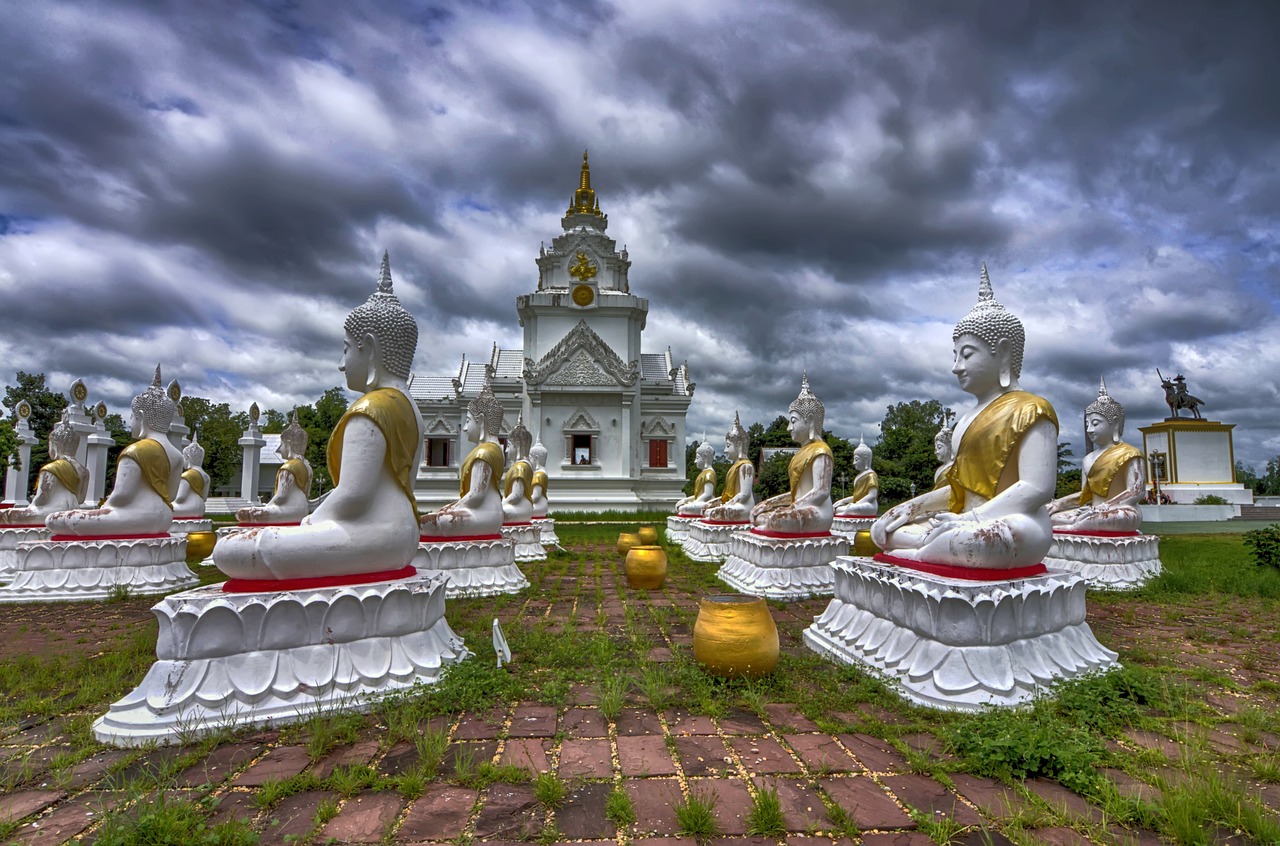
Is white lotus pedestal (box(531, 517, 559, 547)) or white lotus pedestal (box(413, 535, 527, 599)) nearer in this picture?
white lotus pedestal (box(413, 535, 527, 599))

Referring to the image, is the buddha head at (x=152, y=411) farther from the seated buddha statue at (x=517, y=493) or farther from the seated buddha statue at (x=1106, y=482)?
the seated buddha statue at (x=1106, y=482)

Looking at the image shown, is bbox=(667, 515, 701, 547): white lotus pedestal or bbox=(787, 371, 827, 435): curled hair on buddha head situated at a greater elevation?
bbox=(787, 371, 827, 435): curled hair on buddha head

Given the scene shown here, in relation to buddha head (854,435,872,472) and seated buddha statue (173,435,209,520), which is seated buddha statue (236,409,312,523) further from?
buddha head (854,435,872,472)

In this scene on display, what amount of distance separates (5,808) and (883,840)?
393 cm

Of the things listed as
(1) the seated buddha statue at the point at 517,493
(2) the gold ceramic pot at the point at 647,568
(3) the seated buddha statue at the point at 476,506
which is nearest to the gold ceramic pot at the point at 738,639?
(2) the gold ceramic pot at the point at 647,568

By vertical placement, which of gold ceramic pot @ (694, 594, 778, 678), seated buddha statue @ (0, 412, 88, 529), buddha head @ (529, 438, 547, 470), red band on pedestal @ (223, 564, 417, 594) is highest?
buddha head @ (529, 438, 547, 470)

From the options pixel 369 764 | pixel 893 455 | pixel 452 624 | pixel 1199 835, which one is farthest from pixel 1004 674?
pixel 893 455

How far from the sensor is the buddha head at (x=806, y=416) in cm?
914

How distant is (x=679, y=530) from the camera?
16516 mm

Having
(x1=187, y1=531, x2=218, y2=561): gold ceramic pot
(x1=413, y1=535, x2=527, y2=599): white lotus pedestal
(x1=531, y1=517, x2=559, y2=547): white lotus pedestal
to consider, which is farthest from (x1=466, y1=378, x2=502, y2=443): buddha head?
(x1=187, y1=531, x2=218, y2=561): gold ceramic pot

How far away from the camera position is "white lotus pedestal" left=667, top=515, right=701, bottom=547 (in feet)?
51.0

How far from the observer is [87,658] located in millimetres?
5676

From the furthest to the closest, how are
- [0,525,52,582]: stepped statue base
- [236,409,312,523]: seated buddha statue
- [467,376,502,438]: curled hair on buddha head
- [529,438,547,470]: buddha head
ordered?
1. [529,438,547,470]: buddha head
2. [0,525,52,582]: stepped statue base
3. [236,409,312,523]: seated buddha statue
4. [467,376,502,438]: curled hair on buddha head

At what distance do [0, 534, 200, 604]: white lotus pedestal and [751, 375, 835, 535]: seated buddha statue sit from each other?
8.78 meters
